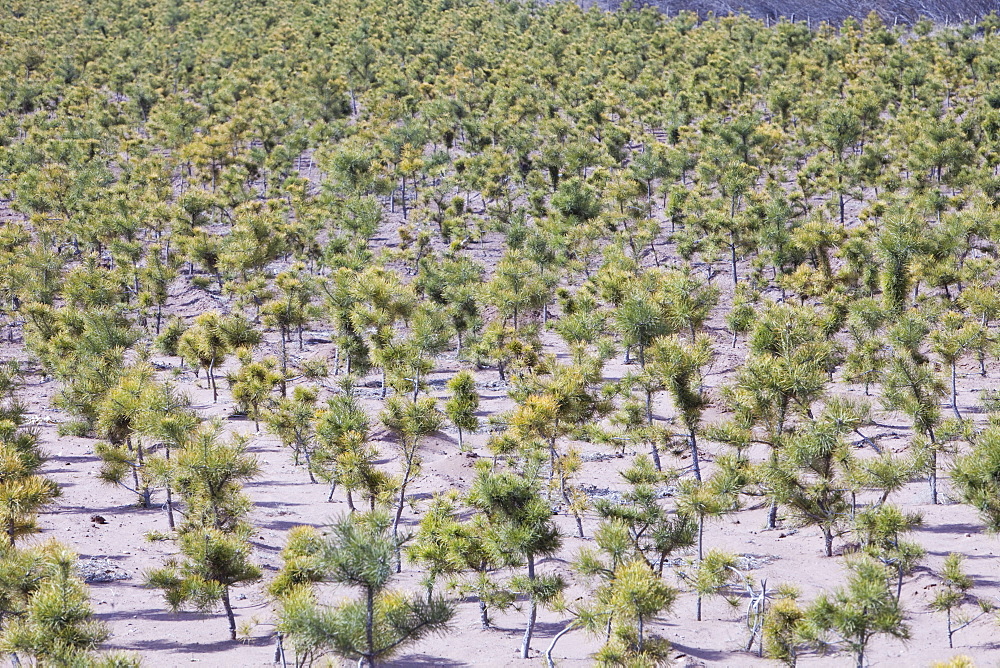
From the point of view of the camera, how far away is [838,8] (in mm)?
Answer: 127188

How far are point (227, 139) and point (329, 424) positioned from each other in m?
55.0

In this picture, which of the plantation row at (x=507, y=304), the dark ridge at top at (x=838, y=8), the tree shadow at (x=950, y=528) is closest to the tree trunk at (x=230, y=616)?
the plantation row at (x=507, y=304)

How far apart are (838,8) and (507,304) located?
317ft

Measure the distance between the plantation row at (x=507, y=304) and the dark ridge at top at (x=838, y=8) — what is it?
1317 cm

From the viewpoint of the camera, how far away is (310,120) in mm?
86562

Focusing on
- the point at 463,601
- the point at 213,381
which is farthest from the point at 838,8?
the point at 463,601

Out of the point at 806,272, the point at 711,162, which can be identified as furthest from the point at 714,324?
the point at 711,162

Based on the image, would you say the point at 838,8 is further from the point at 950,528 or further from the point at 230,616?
the point at 230,616

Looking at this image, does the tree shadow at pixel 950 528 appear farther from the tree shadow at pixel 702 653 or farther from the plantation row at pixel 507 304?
the tree shadow at pixel 702 653

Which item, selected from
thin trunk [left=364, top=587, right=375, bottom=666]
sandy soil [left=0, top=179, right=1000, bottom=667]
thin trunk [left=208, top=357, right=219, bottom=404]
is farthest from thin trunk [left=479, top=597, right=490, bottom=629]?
thin trunk [left=208, top=357, right=219, bottom=404]

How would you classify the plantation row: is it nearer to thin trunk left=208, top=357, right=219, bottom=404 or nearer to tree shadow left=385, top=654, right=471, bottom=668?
thin trunk left=208, top=357, right=219, bottom=404

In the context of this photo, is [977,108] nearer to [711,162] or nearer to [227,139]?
[711,162]

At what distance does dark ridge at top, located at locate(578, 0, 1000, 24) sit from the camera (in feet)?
402

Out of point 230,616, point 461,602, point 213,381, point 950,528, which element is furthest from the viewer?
point 213,381
